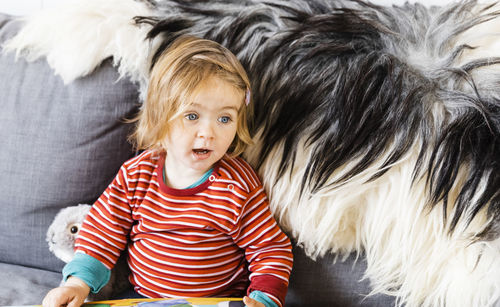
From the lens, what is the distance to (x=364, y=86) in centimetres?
97

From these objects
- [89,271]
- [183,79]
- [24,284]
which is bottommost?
[24,284]

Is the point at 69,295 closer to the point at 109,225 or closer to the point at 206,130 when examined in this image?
the point at 109,225

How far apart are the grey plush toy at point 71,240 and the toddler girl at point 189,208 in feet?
0.10

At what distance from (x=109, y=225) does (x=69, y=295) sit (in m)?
0.16

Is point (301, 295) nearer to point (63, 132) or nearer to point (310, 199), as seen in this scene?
point (310, 199)

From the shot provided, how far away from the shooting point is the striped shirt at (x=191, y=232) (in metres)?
1.00

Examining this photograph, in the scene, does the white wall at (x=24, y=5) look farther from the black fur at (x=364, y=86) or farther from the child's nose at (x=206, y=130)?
the child's nose at (x=206, y=130)

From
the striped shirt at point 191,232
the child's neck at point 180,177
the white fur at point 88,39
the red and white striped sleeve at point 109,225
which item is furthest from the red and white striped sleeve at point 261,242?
the white fur at point 88,39

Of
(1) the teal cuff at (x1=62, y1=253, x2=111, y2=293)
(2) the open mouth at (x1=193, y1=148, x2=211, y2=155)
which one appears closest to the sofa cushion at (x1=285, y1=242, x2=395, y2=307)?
(2) the open mouth at (x1=193, y1=148, x2=211, y2=155)

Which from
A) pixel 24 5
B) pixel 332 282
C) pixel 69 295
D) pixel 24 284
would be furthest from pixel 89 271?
pixel 24 5

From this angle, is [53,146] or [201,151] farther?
[53,146]

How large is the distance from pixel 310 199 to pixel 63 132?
1.75 feet

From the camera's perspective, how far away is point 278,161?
103cm

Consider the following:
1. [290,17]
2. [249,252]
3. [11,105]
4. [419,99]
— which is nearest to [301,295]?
[249,252]
